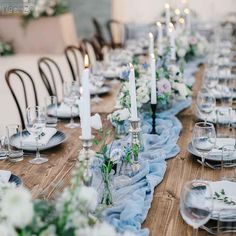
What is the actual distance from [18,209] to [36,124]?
116 cm

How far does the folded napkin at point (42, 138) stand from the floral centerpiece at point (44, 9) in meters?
6.78

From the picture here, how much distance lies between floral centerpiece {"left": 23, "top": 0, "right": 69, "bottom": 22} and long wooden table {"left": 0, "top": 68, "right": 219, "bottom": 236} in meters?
6.67

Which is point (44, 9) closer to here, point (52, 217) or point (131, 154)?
point (131, 154)

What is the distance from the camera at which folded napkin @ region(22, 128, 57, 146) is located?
7.27 feet

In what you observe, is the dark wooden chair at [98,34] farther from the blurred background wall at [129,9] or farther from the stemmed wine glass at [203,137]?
the stemmed wine glass at [203,137]

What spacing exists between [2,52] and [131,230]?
7.78 metres

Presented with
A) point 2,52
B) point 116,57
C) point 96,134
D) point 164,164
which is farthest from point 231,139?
point 2,52

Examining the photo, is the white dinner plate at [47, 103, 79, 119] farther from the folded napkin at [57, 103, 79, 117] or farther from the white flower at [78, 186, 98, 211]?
the white flower at [78, 186, 98, 211]

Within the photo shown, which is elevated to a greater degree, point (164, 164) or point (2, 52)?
point (164, 164)

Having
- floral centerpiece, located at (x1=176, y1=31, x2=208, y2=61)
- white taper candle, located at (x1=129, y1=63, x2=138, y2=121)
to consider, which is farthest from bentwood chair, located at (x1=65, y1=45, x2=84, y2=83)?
white taper candle, located at (x1=129, y1=63, x2=138, y2=121)

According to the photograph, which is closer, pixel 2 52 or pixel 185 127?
pixel 185 127

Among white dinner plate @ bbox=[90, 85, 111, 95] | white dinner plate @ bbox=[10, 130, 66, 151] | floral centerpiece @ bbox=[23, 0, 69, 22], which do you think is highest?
white dinner plate @ bbox=[10, 130, 66, 151]

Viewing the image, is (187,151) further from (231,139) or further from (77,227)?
(77,227)

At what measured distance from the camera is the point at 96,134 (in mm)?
2453
